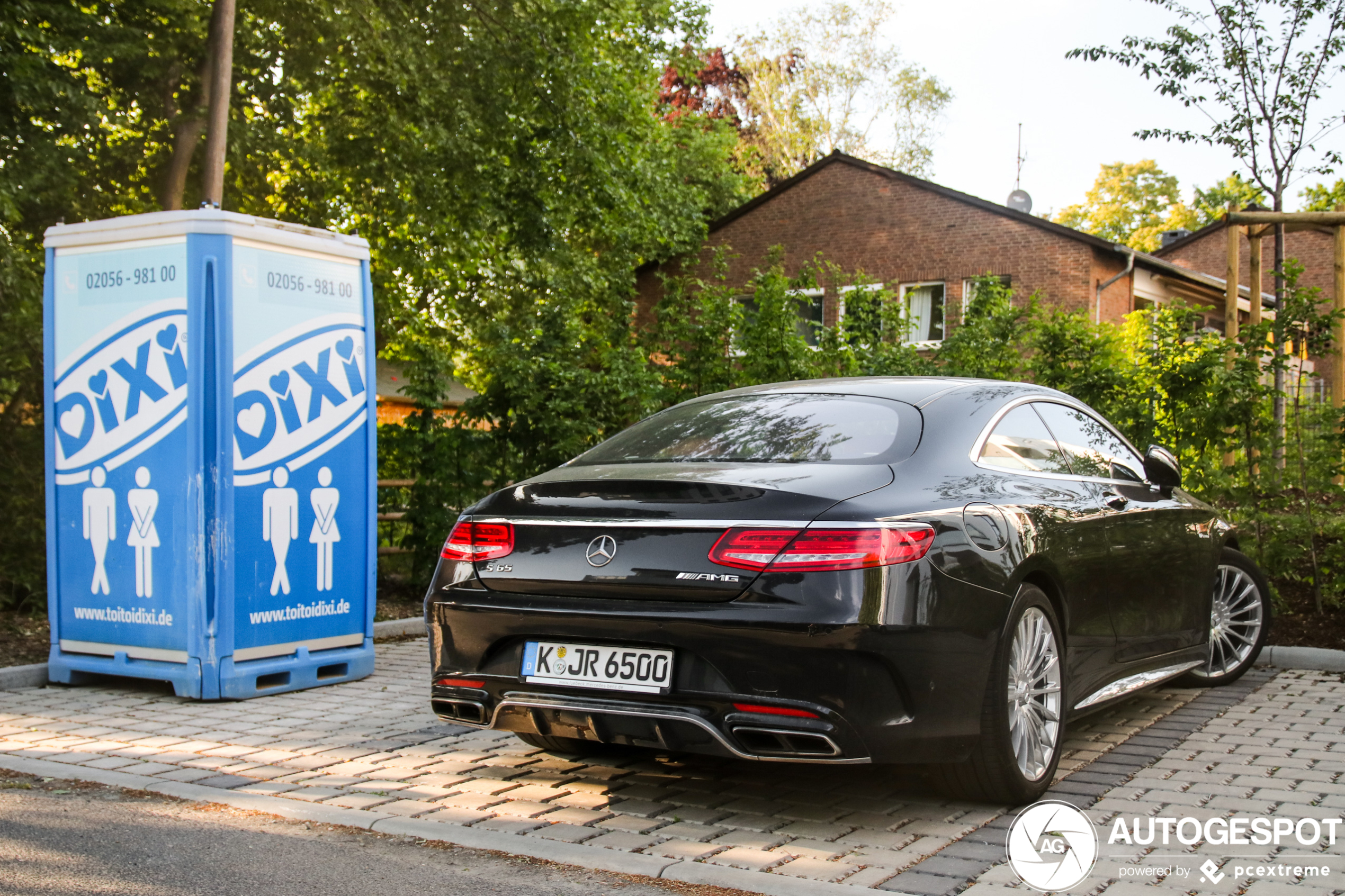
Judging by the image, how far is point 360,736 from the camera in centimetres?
577

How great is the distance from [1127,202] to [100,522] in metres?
75.9

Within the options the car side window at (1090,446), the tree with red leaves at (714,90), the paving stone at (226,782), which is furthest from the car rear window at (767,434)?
the tree with red leaves at (714,90)

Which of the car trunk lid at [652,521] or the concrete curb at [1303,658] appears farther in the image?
the concrete curb at [1303,658]

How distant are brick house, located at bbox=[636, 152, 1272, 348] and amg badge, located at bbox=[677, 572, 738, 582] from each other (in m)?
17.9

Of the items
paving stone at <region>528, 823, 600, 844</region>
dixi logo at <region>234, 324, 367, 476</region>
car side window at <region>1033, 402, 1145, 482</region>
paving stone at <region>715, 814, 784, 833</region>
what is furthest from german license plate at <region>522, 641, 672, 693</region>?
dixi logo at <region>234, 324, 367, 476</region>

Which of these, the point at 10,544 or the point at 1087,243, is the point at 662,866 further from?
the point at 1087,243

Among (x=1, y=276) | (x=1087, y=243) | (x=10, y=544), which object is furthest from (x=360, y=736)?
(x=1087, y=243)

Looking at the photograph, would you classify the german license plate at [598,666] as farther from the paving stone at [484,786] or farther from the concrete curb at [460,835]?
the paving stone at [484,786]

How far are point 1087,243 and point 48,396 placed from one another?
2091cm

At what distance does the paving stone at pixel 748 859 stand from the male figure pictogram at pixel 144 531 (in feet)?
13.6

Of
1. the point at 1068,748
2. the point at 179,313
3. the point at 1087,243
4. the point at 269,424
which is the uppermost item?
the point at 1087,243

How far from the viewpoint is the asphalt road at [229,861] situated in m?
3.62

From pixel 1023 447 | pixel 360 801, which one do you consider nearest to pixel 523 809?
pixel 360 801

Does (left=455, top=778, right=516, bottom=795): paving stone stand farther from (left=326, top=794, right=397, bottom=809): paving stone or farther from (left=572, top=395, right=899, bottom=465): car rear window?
(left=572, top=395, right=899, bottom=465): car rear window
